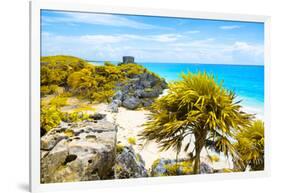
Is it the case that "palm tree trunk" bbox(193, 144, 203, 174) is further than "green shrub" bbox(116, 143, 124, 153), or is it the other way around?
"palm tree trunk" bbox(193, 144, 203, 174)

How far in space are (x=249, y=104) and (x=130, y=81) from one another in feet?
5.77

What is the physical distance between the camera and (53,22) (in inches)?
238

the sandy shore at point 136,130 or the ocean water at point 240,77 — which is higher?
the ocean water at point 240,77

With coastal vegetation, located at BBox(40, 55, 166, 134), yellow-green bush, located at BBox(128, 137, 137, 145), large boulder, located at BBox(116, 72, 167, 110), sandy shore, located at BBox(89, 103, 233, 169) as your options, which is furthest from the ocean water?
yellow-green bush, located at BBox(128, 137, 137, 145)

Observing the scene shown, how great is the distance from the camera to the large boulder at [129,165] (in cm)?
627

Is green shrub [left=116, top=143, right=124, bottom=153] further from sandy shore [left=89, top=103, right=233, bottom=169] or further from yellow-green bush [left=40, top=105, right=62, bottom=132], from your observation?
yellow-green bush [left=40, top=105, right=62, bottom=132]

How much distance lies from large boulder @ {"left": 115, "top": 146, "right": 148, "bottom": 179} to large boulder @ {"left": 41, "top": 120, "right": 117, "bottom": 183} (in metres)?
0.08

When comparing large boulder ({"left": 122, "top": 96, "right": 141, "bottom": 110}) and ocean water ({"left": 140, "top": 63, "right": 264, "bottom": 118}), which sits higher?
ocean water ({"left": 140, "top": 63, "right": 264, "bottom": 118})

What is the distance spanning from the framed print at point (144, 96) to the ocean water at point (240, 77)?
0.05ft

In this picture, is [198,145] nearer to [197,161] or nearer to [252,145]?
[197,161]

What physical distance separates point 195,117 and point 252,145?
1033 millimetres

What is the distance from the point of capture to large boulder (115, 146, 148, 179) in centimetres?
627

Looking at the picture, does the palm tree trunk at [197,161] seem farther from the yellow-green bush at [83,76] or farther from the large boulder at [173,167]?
the yellow-green bush at [83,76]

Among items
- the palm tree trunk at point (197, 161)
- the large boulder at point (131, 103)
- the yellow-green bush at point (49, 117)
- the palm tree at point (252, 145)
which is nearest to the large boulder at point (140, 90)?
the large boulder at point (131, 103)
